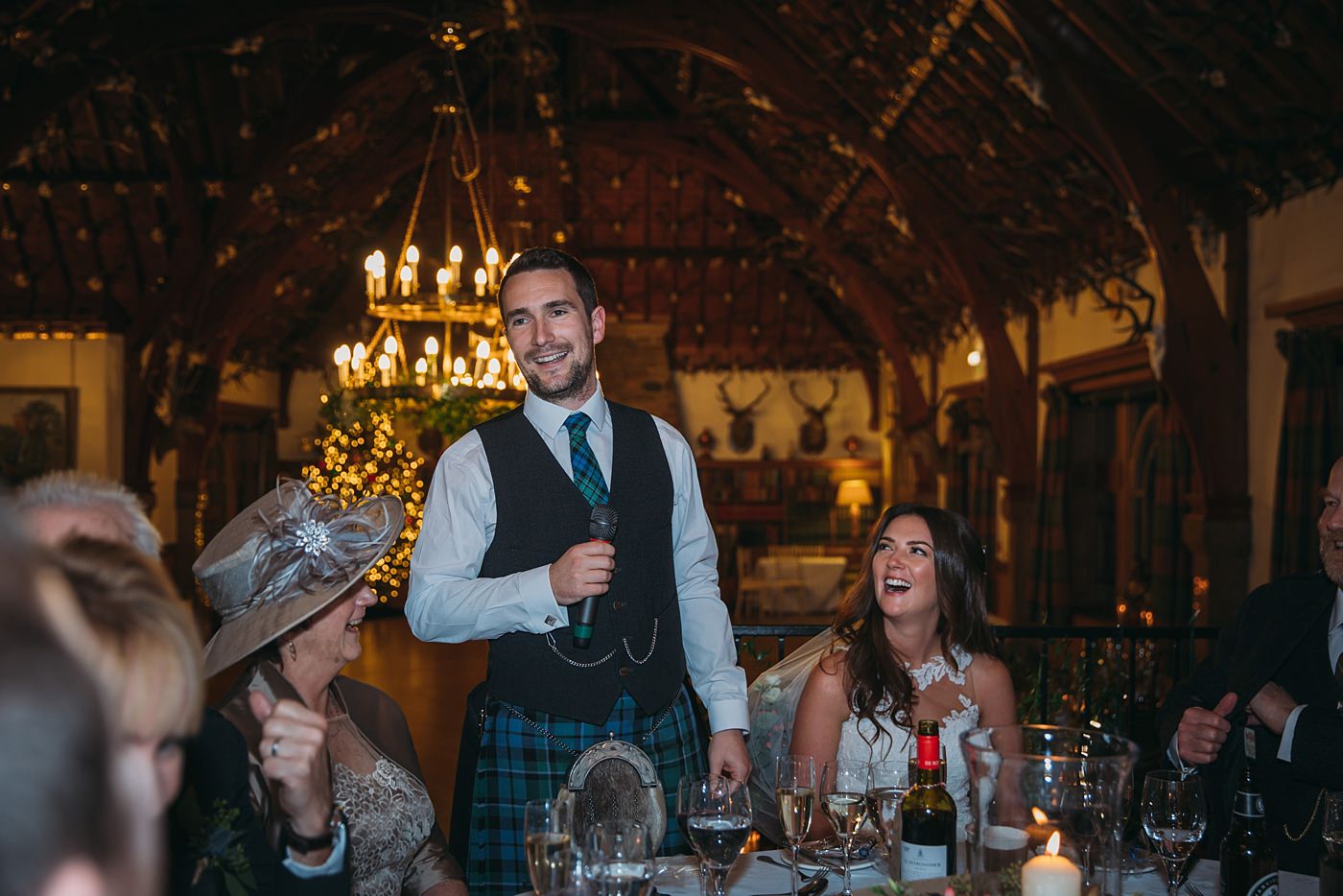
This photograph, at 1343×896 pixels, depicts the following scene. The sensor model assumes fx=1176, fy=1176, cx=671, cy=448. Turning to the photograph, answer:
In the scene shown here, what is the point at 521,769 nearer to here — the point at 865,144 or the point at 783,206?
the point at 865,144

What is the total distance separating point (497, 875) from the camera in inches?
101

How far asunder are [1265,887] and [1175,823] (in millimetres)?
154

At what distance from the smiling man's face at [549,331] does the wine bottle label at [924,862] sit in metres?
1.24

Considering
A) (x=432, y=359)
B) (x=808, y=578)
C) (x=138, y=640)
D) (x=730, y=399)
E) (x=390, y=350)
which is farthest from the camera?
(x=730, y=399)

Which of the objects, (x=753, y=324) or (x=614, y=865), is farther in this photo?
(x=753, y=324)

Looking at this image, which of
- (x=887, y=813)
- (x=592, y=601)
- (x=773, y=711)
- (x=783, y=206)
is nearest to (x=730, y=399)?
(x=783, y=206)

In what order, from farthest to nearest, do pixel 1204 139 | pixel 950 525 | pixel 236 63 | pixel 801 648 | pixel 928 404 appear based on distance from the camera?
pixel 928 404
pixel 236 63
pixel 1204 139
pixel 801 648
pixel 950 525

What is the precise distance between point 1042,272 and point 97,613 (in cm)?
1056

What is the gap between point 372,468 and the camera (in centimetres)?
550

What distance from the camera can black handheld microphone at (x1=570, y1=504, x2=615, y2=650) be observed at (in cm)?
225

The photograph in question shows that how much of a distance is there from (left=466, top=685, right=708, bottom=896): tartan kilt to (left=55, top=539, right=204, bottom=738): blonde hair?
1860 mm

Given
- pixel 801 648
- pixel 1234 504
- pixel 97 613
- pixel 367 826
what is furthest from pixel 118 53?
pixel 97 613

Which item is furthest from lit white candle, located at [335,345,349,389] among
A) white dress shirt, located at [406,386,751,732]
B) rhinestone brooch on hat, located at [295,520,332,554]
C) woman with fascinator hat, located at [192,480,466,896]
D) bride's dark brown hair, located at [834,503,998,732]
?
rhinestone brooch on hat, located at [295,520,332,554]

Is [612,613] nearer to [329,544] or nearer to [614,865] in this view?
[329,544]
